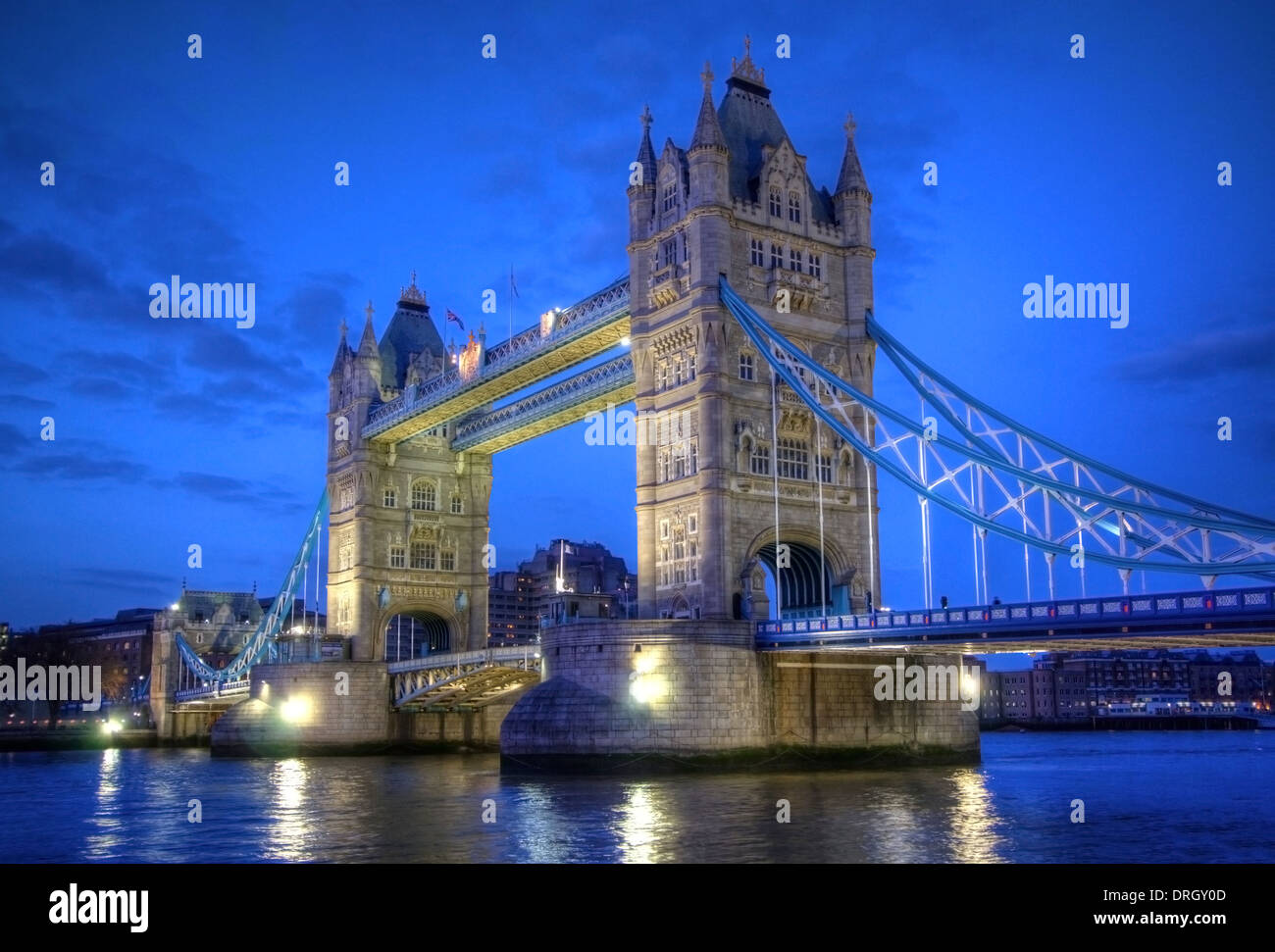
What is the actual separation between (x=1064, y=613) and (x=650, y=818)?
1215 centimetres

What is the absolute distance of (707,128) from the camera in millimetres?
48312

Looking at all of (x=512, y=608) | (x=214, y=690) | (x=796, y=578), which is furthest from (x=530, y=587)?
(x=796, y=578)

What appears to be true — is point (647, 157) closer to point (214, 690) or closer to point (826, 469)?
point (826, 469)

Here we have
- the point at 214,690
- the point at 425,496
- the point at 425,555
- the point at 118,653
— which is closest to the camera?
the point at 425,555

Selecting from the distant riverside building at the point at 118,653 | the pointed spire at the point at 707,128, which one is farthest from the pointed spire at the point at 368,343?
the distant riverside building at the point at 118,653

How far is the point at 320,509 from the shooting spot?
77.0 m

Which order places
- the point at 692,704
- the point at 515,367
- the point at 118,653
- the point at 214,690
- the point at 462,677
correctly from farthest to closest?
the point at 118,653 → the point at 214,690 → the point at 462,677 → the point at 515,367 → the point at 692,704

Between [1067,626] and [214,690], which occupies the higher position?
[1067,626]

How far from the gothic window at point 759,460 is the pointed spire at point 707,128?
11104 mm

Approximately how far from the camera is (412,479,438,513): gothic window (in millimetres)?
75438

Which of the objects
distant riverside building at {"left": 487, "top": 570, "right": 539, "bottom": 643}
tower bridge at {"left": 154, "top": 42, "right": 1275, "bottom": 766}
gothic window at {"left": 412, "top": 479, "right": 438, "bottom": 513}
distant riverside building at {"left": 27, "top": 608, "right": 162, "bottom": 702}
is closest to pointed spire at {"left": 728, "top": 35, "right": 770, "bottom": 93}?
tower bridge at {"left": 154, "top": 42, "right": 1275, "bottom": 766}

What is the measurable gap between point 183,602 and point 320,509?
1447 inches
